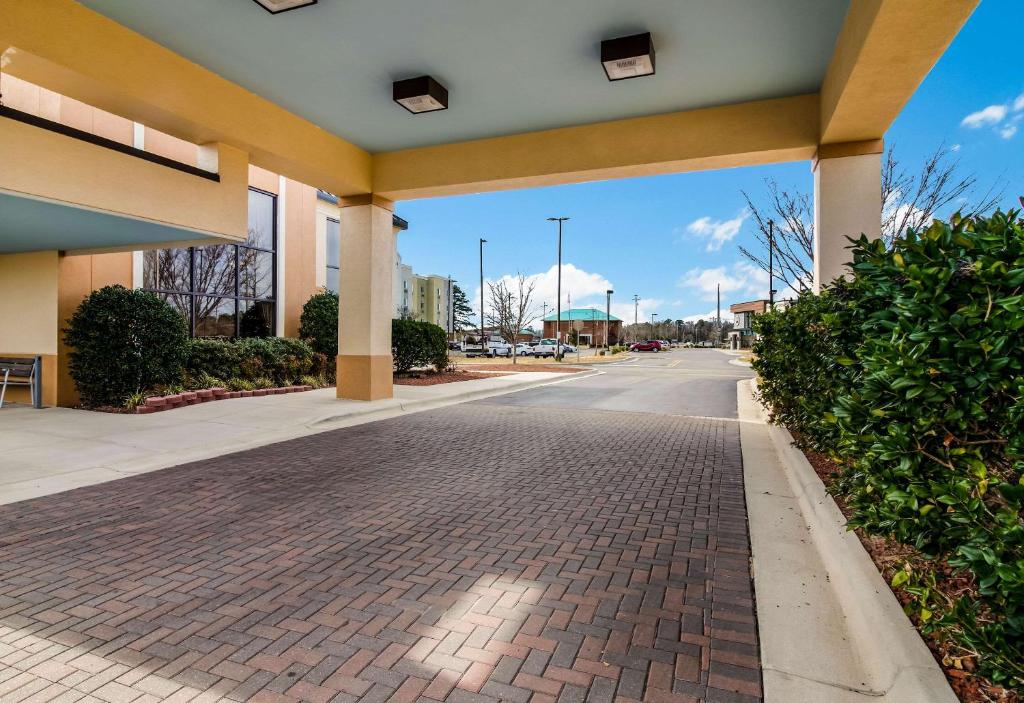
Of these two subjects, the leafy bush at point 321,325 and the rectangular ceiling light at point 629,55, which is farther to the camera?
the leafy bush at point 321,325

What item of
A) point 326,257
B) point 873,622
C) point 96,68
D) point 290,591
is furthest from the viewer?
point 326,257

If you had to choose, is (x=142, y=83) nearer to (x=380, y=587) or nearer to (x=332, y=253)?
(x=380, y=587)

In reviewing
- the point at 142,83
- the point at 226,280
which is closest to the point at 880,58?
the point at 142,83

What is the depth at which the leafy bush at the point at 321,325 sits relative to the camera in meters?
15.3

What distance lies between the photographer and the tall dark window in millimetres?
12953

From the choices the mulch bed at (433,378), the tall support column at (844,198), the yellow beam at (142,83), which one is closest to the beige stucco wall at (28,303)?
the yellow beam at (142,83)

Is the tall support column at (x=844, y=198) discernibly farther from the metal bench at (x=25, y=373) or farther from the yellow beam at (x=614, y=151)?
the metal bench at (x=25, y=373)

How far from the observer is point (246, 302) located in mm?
15000

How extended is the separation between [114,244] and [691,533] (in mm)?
9900

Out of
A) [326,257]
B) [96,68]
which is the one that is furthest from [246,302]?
[96,68]

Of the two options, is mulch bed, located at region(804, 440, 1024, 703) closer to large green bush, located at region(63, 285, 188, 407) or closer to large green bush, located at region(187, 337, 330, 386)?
large green bush, located at region(63, 285, 188, 407)

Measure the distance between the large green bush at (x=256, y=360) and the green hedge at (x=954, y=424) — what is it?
38.3 ft

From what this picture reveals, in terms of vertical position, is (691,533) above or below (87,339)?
below

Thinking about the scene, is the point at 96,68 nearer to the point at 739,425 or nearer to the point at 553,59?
the point at 553,59
